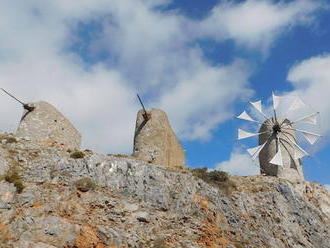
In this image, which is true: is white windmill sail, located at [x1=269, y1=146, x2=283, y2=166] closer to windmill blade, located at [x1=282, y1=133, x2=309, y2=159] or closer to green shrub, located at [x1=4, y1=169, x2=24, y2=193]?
windmill blade, located at [x1=282, y1=133, x2=309, y2=159]

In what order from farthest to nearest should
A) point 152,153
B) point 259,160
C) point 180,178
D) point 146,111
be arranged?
point 259,160 < point 146,111 < point 152,153 < point 180,178

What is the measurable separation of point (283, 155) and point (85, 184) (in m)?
19.4

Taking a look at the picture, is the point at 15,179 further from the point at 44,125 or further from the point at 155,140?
the point at 155,140

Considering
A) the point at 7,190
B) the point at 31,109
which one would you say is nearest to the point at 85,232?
the point at 7,190

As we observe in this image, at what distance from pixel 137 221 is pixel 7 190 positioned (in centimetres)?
690

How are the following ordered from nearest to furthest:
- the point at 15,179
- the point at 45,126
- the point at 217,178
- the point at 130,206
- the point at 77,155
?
the point at 15,179 < the point at 130,206 < the point at 77,155 < the point at 217,178 < the point at 45,126

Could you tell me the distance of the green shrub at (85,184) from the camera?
73.7ft

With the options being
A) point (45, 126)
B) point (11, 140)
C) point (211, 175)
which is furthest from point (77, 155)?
point (211, 175)

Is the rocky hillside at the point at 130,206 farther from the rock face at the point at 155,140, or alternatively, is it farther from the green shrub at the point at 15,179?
the rock face at the point at 155,140

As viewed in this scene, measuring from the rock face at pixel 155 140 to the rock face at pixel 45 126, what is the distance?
5244 mm

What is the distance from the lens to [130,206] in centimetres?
2252

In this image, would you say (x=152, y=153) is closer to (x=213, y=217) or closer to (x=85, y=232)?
(x=213, y=217)

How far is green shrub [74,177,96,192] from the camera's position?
73.7 feet

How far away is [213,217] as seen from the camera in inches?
947
